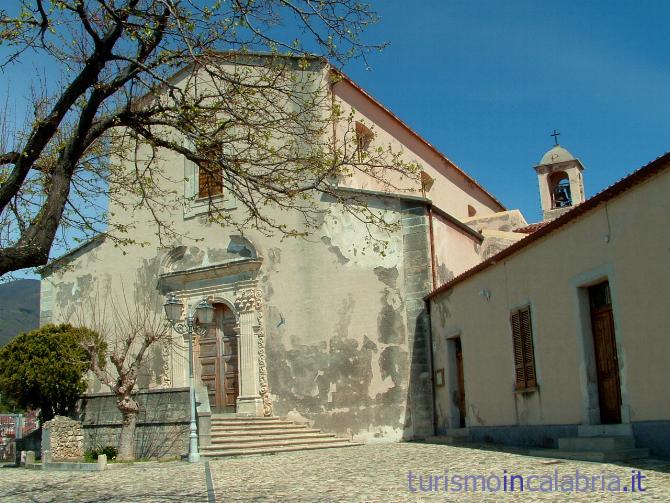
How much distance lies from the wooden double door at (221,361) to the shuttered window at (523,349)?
321 inches

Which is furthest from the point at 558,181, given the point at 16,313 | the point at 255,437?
the point at 16,313

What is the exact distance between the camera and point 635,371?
965 centimetres

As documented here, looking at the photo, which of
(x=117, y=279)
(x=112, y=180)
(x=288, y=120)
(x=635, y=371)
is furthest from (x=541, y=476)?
(x=117, y=279)

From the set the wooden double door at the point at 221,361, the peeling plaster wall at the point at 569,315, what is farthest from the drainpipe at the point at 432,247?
the wooden double door at the point at 221,361

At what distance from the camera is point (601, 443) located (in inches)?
379

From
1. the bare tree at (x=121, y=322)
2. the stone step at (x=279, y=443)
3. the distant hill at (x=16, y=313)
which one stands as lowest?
the stone step at (x=279, y=443)

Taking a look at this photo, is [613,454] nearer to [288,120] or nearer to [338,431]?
[288,120]

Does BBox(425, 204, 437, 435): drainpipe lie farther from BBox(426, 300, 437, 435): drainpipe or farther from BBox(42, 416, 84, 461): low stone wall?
BBox(42, 416, 84, 461): low stone wall

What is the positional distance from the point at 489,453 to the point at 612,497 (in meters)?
5.29

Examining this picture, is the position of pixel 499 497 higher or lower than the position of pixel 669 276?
lower

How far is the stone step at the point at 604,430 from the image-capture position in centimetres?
969

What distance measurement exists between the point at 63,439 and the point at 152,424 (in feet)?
6.86

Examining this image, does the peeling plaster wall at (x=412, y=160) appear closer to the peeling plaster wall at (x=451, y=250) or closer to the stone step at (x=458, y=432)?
the peeling plaster wall at (x=451, y=250)

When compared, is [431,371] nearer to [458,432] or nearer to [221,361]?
[458,432]
